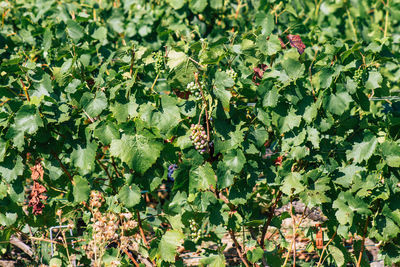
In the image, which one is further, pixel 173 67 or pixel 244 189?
pixel 244 189

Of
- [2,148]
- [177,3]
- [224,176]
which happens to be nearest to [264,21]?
[177,3]

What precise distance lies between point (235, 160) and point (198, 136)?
215 mm

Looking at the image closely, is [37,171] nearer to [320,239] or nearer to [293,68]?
[293,68]

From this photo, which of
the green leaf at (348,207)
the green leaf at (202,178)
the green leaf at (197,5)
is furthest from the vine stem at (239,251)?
the green leaf at (197,5)

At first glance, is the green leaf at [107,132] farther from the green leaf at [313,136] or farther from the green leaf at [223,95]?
the green leaf at [313,136]

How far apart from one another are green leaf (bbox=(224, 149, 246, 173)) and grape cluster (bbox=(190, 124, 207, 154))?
14cm

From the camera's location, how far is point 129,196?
2266mm

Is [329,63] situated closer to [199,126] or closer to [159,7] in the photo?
[199,126]

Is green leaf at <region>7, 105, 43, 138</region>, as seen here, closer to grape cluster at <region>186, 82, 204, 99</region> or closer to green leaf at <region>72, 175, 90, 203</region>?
green leaf at <region>72, 175, 90, 203</region>

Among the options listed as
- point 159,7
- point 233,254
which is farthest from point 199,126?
point 159,7

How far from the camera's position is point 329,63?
238 cm

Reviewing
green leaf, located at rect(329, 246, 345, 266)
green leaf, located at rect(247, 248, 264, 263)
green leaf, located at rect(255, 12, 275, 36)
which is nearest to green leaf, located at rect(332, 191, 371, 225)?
green leaf, located at rect(329, 246, 345, 266)

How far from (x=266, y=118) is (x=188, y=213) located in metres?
0.63

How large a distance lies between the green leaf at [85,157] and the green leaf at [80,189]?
9 cm
